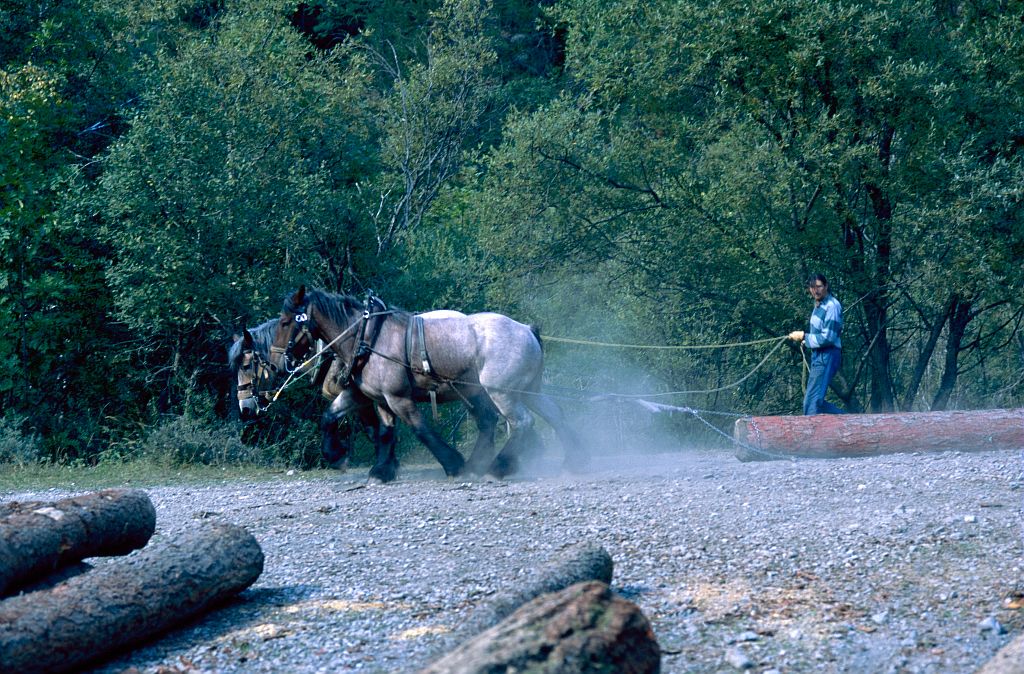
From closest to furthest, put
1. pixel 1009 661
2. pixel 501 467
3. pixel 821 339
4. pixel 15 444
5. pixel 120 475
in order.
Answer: pixel 1009 661 < pixel 501 467 < pixel 821 339 < pixel 120 475 < pixel 15 444

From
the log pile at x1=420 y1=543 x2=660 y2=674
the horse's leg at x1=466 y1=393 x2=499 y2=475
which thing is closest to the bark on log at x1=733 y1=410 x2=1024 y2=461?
the horse's leg at x1=466 y1=393 x2=499 y2=475

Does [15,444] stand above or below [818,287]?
below

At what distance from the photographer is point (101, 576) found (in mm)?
7027

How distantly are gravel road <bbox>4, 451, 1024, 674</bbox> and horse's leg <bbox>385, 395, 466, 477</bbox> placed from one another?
0.86 metres

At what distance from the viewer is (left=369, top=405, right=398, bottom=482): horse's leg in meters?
13.0

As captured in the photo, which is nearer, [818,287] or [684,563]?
[684,563]

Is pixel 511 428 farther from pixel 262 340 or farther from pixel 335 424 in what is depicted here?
pixel 262 340

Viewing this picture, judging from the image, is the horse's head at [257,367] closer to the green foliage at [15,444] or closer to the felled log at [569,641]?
the green foliage at [15,444]

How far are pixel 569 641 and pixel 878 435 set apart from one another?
29.4 ft

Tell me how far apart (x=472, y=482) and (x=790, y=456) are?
3.51 m

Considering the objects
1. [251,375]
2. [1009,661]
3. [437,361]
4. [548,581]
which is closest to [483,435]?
[437,361]

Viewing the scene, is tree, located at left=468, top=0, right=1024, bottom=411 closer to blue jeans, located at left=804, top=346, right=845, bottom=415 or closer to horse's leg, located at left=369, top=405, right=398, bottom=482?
blue jeans, located at left=804, top=346, right=845, bottom=415

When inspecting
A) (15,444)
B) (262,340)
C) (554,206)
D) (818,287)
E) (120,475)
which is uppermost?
(554,206)

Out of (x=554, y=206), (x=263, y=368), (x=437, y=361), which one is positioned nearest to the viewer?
(x=437, y=361)
